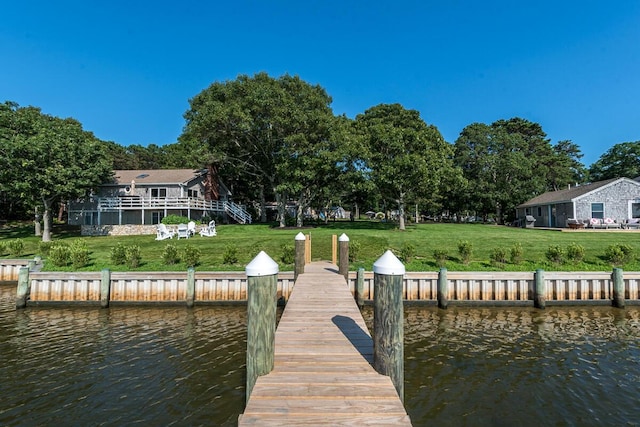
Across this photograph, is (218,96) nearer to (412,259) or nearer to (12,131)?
(12,131)

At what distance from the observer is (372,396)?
3811 mm

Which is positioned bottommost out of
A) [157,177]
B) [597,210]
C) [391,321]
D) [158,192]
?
[391,321]

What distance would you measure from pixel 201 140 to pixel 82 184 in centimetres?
1217

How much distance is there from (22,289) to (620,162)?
78.1 meters

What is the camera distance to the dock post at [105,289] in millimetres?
11992

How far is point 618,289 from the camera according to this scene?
39.0 feet

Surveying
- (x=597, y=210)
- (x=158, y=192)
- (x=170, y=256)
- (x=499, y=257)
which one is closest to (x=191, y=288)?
(x=170, y=256)

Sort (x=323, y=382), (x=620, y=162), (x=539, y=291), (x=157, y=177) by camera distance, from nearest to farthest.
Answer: (x=323, y=382), (x=539, y=291), (x=157, y=177), (x=620, y=162)

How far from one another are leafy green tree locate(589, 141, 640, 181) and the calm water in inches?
2425

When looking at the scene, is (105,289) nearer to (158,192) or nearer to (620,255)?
(620,255)

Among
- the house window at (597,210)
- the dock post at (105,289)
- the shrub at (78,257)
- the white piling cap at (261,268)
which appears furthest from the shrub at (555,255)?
the house window at (597,210)

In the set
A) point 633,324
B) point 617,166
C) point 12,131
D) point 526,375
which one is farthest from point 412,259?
point 617,166

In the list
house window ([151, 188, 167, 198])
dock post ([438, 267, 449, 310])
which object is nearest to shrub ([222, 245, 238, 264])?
dock post ([438, 267, 449, 310])

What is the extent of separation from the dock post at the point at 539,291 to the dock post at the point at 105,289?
14.8m
